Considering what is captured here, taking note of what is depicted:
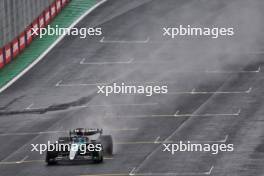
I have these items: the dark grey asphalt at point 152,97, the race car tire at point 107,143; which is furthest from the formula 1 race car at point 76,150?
the race car tire at point 107,143

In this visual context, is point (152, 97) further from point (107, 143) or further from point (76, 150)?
point (76, 150)

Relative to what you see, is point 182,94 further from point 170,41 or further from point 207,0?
point 207,0

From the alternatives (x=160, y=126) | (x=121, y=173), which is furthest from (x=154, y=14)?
(x=121, y=173)

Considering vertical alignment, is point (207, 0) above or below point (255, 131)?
above

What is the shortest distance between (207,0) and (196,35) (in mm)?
10019

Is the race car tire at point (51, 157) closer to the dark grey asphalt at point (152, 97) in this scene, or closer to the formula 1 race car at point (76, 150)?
the formula 1 race car at point (76, 150)

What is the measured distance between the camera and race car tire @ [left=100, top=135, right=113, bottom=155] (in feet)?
192

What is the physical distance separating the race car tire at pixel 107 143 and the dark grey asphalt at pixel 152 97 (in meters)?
0.51

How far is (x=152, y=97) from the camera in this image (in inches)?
2936

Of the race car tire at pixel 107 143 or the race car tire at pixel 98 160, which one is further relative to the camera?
the race car tire at pixel 107 143

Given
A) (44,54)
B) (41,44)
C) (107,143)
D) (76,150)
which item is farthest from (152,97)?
(76,150)

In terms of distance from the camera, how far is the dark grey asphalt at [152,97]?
5838 cm

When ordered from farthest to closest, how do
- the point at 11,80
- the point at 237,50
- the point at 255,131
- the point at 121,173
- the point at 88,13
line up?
the point at 88,13
the point at 237,50
the point at 11,80
the point at 255,131
the point at 121,173

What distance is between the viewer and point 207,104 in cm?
7219
